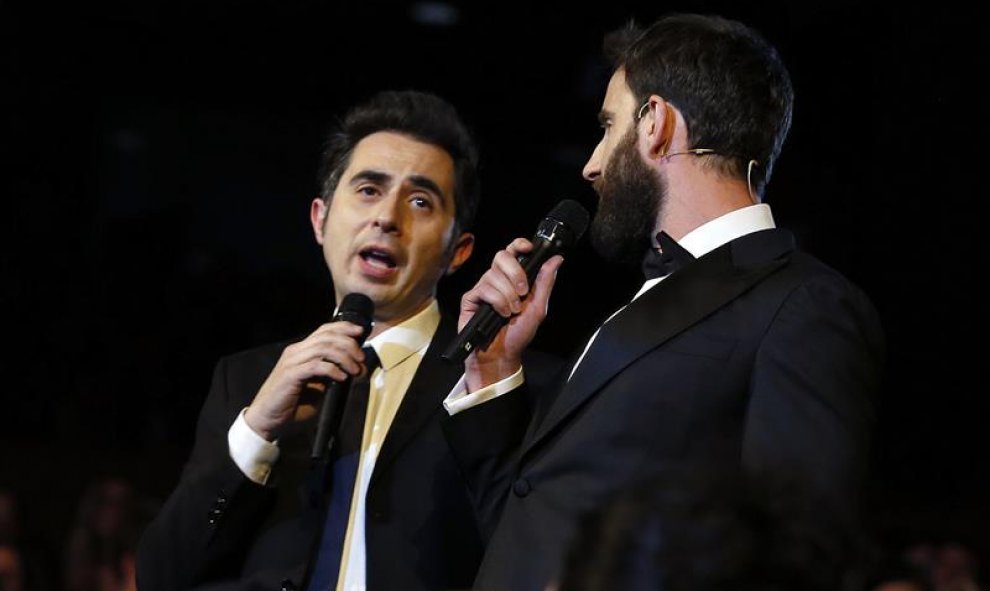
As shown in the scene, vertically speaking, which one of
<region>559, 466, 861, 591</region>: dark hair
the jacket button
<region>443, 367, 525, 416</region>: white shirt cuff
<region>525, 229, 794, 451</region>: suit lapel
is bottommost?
the jacket button

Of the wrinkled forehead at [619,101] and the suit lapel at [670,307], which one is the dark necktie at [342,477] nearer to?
the suit lapel at [670,307]

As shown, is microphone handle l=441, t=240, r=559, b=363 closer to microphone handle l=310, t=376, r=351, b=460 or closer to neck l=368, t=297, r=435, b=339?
microphone handle l=310, t=376, r=351, b=460

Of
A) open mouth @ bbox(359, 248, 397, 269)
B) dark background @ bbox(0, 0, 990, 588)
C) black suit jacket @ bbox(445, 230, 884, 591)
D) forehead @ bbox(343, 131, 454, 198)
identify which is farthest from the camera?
dark background @ bbox(0, 0, 990, 588)

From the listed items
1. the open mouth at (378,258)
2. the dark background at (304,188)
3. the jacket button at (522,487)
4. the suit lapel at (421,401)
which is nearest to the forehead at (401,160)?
the open mouth at (378,258)

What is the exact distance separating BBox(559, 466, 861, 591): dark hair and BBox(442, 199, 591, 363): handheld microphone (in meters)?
0.98

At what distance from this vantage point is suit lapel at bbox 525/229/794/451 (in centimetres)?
187

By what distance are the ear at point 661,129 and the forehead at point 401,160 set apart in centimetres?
61

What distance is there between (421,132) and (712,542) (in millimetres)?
1723

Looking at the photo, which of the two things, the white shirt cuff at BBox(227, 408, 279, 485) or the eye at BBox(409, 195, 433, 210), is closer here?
the white shirt cuff at BBox(227, 408, 279, 485)

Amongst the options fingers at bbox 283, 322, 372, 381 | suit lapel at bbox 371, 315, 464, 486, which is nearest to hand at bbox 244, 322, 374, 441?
fingers at bbox 283, 322, 372, 381

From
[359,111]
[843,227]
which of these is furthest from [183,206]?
[359,111]

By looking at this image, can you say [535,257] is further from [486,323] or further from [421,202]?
[421,202]

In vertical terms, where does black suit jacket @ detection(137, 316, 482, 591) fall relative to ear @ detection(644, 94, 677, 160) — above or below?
below

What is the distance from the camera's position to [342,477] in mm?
2342
